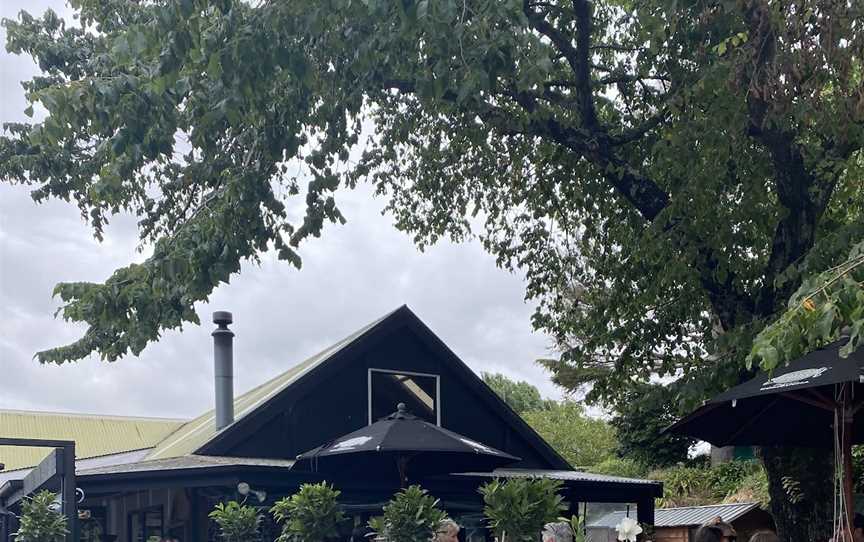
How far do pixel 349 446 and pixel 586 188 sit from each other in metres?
4.22

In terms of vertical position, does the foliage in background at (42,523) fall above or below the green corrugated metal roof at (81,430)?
below

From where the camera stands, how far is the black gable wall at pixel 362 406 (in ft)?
52.9

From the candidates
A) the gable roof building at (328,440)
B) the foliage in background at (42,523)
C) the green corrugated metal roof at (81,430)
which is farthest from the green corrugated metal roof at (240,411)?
the green corrugated metal roof at (81,430)

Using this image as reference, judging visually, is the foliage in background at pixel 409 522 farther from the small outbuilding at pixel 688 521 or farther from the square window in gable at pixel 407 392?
the small outbuilding at pixel 688 521

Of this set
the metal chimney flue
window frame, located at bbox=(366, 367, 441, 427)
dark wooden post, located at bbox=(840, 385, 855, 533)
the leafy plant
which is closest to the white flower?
dark wooden post, located at bbox=(840, 385, 855, 533)

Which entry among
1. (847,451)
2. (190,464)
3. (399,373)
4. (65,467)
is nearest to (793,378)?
(847,451)

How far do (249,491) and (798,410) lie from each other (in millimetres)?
7516

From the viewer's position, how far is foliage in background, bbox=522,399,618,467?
4072 centimetres

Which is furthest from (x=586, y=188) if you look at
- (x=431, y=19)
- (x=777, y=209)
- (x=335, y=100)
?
(x=431, y=19)

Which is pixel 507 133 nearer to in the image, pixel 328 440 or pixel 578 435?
pixel 328 440

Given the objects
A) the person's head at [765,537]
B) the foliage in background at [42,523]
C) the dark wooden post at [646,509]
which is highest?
the foliage in background at [42,523]

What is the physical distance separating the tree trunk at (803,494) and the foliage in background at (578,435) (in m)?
Answer: 28.5

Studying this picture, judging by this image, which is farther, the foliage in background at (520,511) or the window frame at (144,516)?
the window frame at (144,516)

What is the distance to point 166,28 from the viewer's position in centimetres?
877
